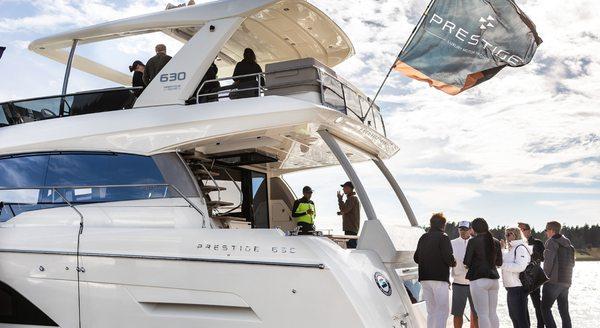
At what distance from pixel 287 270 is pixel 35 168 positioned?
3.47 metres

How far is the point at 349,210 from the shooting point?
28.5 feet

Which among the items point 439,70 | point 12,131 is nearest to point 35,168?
point 12,131

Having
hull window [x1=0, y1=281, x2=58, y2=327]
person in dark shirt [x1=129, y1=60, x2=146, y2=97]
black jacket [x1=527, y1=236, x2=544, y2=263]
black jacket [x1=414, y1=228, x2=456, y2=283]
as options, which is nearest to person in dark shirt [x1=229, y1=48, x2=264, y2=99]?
person in dark shirt [x1=129, y1=60, x2=146, y2=97]

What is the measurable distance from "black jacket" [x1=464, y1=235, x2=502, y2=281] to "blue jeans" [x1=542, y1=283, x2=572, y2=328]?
1856mm

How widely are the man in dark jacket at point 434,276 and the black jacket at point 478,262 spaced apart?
3.08 feet

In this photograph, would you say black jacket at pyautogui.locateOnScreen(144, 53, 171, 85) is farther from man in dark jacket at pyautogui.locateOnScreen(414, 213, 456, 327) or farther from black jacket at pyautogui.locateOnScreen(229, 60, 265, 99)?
man in dark jacket at pyautogui.locateOnScreen(414, 213, 456, 327)

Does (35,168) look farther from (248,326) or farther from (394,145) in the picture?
(394,145)

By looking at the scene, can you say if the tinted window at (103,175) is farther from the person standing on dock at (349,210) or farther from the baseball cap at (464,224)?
the baseball cap at (464,224)

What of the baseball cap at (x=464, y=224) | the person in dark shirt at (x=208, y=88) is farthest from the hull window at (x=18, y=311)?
the baseball cap at (x=464, y=224)

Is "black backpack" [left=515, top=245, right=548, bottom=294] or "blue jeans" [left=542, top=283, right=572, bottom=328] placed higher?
"black backpack" [left=515, top=245, right=548, bottom=294]

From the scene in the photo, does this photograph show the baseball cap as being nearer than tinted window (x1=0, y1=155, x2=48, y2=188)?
No

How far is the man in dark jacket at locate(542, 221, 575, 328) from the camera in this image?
9.45 m

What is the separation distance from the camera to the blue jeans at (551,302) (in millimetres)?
9469

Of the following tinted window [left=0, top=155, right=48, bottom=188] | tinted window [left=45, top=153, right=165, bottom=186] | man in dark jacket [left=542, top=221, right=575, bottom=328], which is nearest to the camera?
tinted window [left=45, top=153, right=165, bottom=186]
